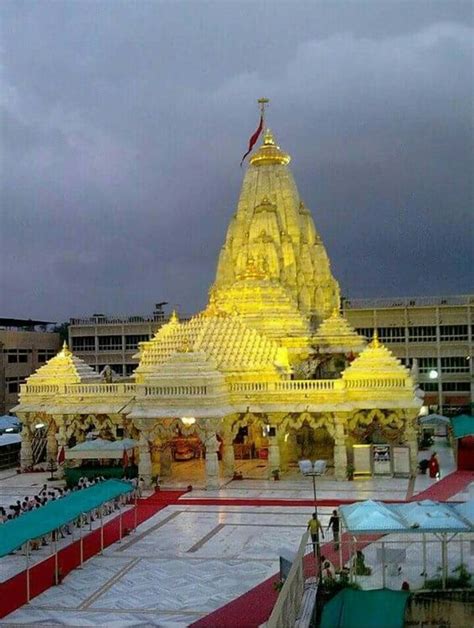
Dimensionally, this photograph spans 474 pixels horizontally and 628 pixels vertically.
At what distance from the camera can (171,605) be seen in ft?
53.9

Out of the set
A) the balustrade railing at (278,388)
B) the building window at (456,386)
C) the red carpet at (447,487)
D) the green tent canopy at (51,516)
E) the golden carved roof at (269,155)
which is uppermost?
the golden carved roof at (269,155)

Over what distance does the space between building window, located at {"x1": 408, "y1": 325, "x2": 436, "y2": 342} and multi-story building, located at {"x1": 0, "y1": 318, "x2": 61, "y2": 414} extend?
92.8ft

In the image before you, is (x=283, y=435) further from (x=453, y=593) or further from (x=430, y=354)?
(x=430, y=354)

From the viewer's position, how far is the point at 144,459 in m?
31.2

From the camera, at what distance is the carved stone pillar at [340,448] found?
102 ft

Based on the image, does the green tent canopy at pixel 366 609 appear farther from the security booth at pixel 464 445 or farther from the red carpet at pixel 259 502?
the security booth at pixel 464 445

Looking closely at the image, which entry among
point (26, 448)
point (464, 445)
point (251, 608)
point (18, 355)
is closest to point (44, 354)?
point (18, 355)

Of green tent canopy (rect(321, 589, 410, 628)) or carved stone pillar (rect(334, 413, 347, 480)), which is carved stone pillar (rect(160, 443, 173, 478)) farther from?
green tent canopy (rect(321, 589, 410, 628))

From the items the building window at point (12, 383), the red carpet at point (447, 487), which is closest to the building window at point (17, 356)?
the building window at point (12, 383)

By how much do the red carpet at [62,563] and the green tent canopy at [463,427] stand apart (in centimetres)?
1383

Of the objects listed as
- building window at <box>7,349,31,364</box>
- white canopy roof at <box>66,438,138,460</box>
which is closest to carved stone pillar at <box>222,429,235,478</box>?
white canopy roof at <box>66,438,138,460</box>

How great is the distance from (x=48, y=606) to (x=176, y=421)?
14.8 metres

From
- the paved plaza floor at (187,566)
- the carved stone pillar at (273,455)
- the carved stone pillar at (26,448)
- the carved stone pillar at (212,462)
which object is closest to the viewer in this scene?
the paved plaza floor at (187,566)

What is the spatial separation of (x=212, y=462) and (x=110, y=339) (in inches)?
1613
